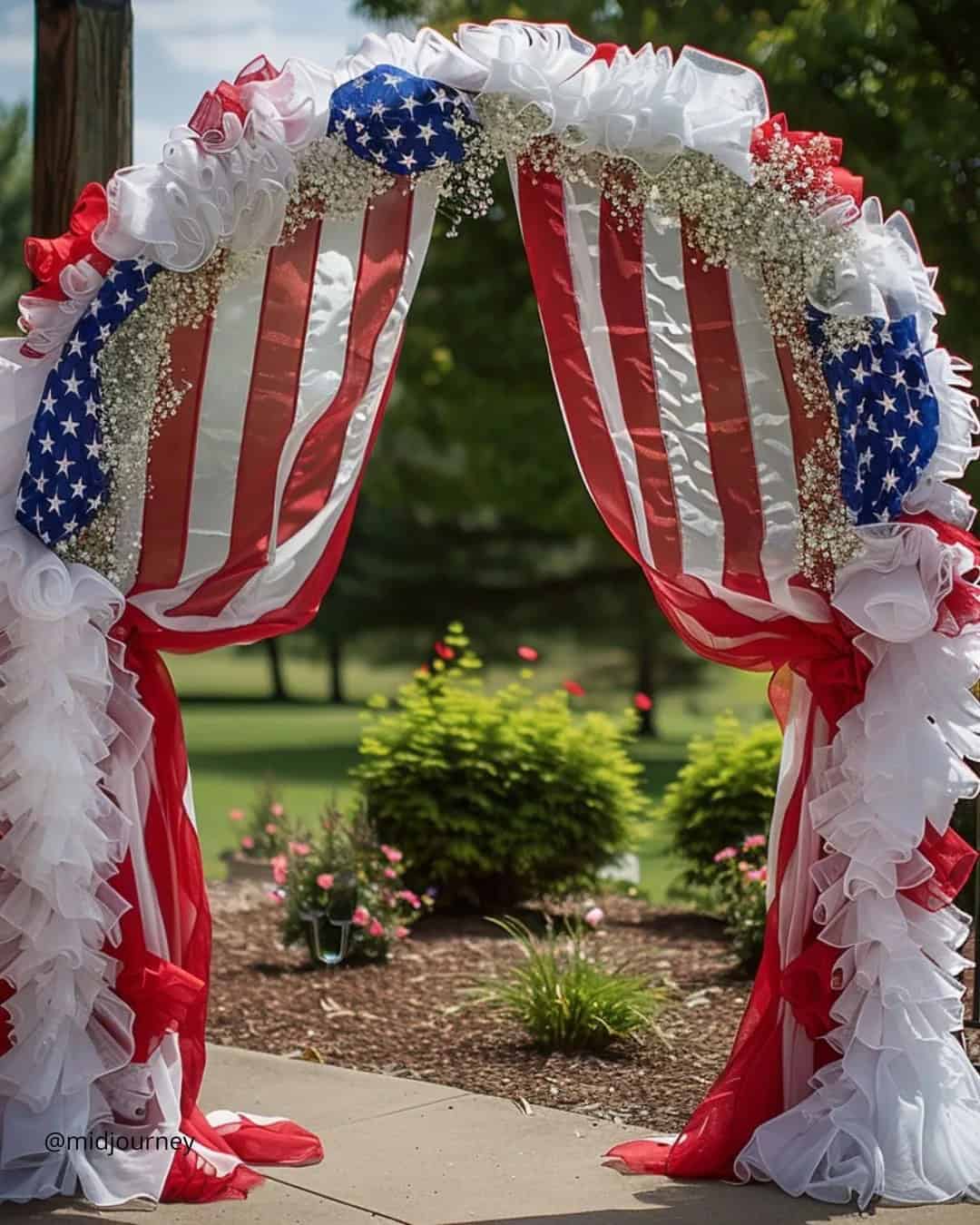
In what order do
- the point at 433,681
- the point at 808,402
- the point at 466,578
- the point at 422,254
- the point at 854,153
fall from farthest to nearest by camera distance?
1. the point at 466,578
2. the point at 854,153
3. the point at 433,681
4. the point at 422,254
5. the point at 808,402

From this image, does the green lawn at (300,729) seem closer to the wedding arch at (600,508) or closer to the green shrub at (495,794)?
the green shrub at (495,794)

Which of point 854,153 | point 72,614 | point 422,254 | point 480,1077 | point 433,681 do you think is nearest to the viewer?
point 72,614

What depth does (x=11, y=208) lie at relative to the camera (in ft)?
112

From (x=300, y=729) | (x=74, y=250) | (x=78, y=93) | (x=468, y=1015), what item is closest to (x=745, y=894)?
(x=468, y=1015)

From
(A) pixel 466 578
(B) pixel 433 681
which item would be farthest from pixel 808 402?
(A) pixel 466 578

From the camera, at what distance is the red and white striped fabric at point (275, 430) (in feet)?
14.5

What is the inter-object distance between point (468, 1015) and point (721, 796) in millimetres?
2006

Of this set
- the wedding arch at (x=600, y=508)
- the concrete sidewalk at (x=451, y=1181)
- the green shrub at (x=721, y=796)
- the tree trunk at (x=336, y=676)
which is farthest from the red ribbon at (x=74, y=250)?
the tree trunk at (x=336, y=676)

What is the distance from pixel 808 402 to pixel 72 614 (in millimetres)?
2113

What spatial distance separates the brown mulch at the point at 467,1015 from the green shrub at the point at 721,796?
1.37 feet

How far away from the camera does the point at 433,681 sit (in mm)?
8039

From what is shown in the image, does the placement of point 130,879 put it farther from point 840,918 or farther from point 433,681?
point 433,681

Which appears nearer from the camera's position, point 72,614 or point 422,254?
point 72,614

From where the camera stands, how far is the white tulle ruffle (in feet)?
13.6
